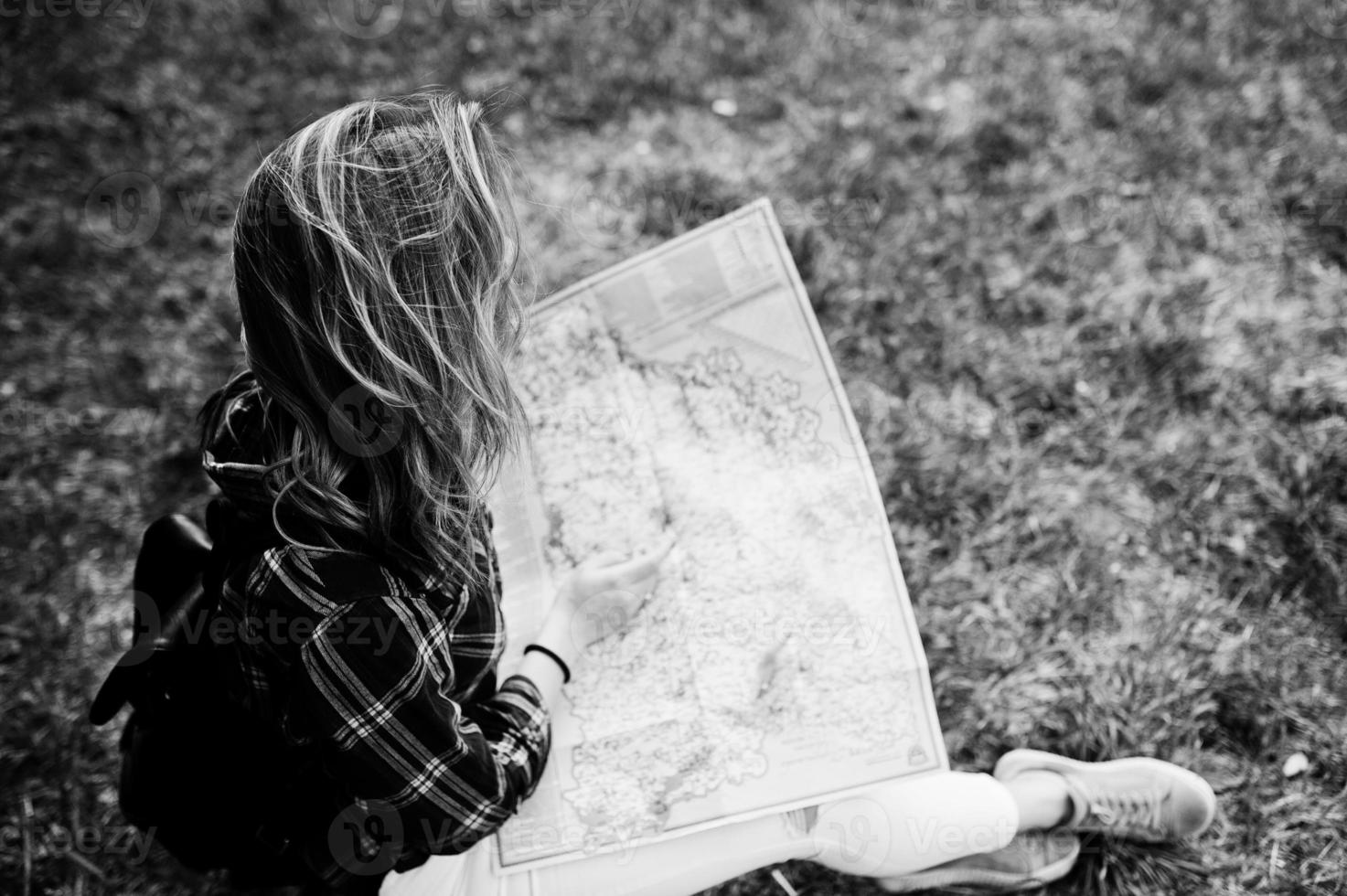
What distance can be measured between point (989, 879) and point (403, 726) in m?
1.17

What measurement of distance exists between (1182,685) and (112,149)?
3.42 metres

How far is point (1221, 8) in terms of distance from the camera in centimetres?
292

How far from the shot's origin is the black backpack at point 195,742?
48.8 inches

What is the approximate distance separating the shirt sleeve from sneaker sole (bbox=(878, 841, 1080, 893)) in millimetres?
864

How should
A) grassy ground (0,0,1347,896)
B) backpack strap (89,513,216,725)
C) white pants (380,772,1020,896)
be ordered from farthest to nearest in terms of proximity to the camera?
grassy ground (0,0,1347,896) < white pants (380,772,1020,896) < backpack strap (89,513,216,725)

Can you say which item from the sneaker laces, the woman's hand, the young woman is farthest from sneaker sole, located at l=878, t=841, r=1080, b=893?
the young woman

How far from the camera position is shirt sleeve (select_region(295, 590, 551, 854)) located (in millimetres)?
1060

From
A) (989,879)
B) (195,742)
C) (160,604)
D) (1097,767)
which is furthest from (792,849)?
(160,604)

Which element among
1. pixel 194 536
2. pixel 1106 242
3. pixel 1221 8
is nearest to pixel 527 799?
pixel 194 536

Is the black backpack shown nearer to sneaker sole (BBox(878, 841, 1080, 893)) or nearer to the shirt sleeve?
the shirt sleeve

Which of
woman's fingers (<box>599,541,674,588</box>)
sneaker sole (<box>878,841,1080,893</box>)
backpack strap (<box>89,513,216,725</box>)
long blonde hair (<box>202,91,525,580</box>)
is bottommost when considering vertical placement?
sneaker sole (<box>878,841,1080,893</box>)

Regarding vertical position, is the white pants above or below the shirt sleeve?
below

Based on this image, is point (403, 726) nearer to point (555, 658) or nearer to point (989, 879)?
point (555, 658)


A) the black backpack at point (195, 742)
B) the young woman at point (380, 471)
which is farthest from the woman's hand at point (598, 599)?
the black backpack at point (195, 742)
